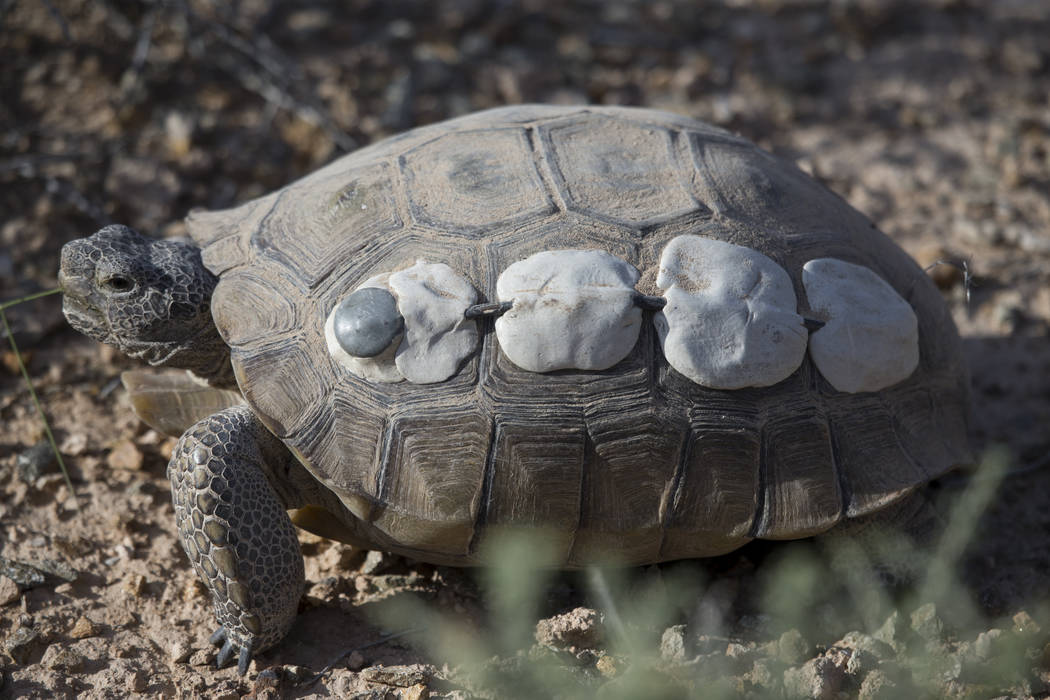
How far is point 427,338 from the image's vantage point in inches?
120

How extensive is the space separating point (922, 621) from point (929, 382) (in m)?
0.89

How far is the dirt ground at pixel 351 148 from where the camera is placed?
11.2 feet

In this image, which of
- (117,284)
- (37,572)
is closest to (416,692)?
(37,572)

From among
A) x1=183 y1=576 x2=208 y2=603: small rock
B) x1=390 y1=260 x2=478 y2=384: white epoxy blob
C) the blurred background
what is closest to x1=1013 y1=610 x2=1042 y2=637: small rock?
the blurred background

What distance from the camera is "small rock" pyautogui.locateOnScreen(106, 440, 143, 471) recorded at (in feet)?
13.1

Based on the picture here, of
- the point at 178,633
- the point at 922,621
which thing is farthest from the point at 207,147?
the point at 922,621

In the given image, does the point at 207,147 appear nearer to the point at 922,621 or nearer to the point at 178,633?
the point at 178,633

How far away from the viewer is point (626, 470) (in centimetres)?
314

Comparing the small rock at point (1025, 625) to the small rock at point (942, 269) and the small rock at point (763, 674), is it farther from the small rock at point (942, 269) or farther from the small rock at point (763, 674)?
the small rock at point (942, 269)

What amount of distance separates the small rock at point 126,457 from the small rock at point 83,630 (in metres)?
0.83

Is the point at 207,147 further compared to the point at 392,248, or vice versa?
the point at 207,147

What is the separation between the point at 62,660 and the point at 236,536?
2.44ft

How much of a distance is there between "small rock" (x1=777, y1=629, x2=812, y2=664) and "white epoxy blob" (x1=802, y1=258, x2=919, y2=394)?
91 centimetres

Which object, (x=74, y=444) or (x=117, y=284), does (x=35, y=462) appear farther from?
(x=117, y=284)
